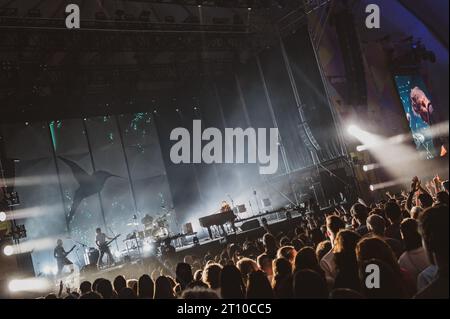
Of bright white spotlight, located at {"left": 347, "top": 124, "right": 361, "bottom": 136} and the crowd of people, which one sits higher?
bright white spotlight, located at {"left": 347, "top": 124, "right": 361, "bottom": 136}

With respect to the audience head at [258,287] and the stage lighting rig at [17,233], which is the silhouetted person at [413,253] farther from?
the stage lighting rig at [17,233]

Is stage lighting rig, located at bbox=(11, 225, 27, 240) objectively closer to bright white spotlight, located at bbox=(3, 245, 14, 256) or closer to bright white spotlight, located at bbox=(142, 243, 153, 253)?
bright white spotlight, located at bbox=(3, 245, 14, 256)

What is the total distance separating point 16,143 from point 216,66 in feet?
27.4

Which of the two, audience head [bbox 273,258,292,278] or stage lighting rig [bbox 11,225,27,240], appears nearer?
audience head [bbox 273,258,292,278]

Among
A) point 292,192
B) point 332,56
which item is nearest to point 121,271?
point 292,192

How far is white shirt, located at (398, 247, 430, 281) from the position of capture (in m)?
2.55

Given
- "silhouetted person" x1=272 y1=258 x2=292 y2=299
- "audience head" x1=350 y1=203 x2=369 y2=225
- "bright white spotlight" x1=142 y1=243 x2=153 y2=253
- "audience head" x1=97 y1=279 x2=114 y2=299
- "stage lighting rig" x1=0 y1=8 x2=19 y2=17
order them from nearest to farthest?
"silhouetted person" x1=272 y1=258 x2=292 y2=299 → "audience head" x1=97 y1=279 x2=114 y2=299 → "audience head" x1=350 y1=203 x2=369 y2=225 → "stage lighting rig" x1=0 y1=8 x2=19 y2=17 → "bright white spotlight" x1=142 y1=243 x2=153 y2=253

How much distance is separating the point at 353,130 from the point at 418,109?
9.62 ft

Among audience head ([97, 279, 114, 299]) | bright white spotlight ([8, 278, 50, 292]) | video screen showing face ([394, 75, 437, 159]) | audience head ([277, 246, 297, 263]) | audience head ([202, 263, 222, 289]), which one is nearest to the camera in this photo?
audience head ([202, 263, 222, 289])

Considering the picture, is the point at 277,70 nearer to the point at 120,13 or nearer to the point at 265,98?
the point at 265,98

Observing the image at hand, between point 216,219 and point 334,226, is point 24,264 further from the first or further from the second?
point 334,226

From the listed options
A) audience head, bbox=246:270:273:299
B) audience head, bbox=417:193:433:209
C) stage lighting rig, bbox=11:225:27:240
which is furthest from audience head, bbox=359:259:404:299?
stage lighting rig, bbox=11:225:27:240

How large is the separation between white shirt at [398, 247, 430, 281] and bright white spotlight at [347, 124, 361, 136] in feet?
31.3

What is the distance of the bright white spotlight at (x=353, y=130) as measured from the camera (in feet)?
38.4
